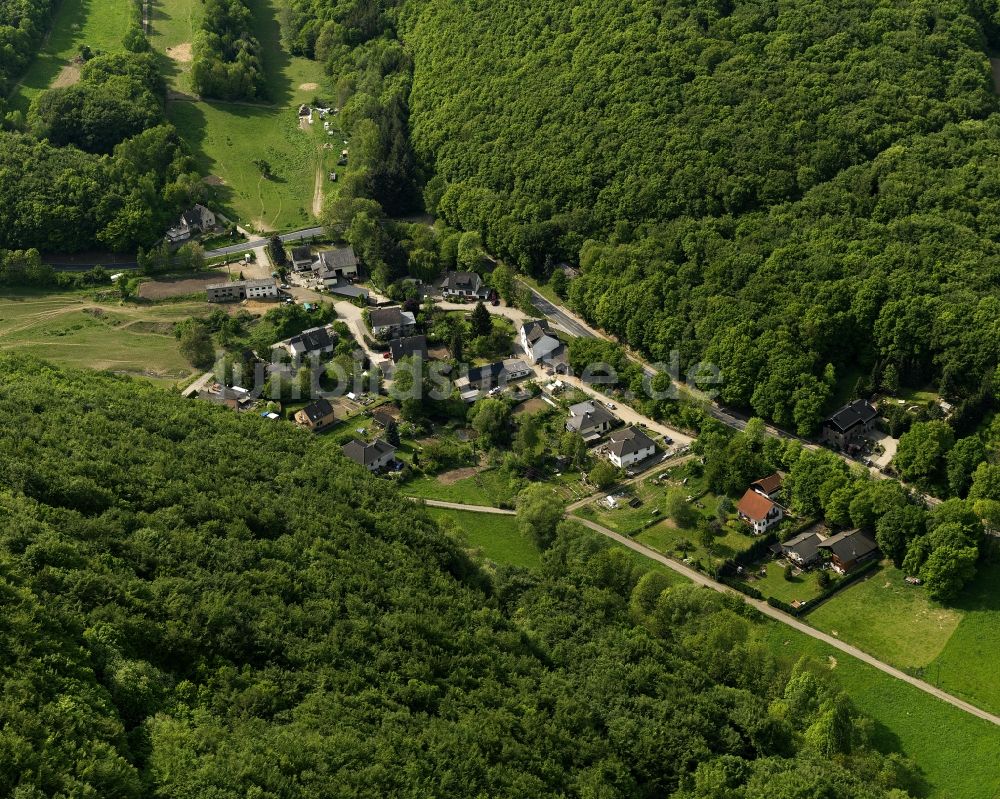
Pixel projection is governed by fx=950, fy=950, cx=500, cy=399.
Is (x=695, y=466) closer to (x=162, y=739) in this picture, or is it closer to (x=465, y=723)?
(x=465, y=723)

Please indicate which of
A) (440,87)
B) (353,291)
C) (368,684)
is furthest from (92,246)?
(368,684)

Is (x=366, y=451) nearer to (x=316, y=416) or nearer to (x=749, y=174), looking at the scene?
(x=316, y=416)

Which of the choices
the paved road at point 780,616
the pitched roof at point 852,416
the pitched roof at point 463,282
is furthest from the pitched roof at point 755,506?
the pitched roof at point 463,282

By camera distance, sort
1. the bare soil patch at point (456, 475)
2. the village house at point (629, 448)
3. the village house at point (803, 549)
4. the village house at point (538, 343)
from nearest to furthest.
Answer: the village house at point (803, 549)
the village house at point (629, 448)
the bare soil patch at point (456, 475)
the village house at point (538, 343)

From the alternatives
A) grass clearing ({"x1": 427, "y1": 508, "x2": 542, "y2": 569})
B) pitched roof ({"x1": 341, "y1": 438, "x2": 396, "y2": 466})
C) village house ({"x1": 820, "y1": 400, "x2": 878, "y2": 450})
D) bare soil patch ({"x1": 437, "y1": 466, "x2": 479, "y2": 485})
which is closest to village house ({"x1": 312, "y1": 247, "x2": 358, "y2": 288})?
pitched roof ({"x1": 341, "y1": 438, "x2": 396, "y2": 466})

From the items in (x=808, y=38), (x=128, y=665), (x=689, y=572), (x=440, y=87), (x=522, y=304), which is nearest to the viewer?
(x=128, y=665)

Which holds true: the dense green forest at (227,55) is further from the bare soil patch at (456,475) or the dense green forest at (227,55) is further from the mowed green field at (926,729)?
the mowed green field at (926,729)

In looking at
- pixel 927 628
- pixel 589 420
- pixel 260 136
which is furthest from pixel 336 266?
pixel 927 628

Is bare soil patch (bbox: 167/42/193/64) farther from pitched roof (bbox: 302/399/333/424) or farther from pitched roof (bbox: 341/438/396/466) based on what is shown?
pitched roof (bbox: 341/438/396/466)

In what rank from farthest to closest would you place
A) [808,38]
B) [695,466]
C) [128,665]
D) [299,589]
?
[808,38] → [695,466] → [299,589] → [128,665]
